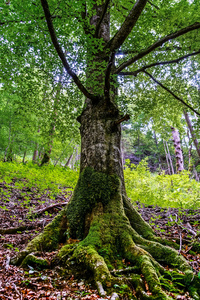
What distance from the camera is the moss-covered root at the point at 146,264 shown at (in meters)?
1.76

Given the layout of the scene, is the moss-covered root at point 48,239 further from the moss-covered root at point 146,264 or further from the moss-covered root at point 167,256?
the moss-covered root at point 167,256

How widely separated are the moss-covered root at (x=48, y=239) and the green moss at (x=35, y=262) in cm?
8

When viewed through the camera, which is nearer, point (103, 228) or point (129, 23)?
point (103, 228)

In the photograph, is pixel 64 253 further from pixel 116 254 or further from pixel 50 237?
pixel 116 254

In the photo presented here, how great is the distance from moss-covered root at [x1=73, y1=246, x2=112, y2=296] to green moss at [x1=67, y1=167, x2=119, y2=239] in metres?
0.69

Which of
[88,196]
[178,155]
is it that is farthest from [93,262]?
[178,155]

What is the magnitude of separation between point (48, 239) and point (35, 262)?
59cm

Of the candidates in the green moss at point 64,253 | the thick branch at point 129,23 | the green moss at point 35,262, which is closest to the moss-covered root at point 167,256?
the green moss at point 64,253

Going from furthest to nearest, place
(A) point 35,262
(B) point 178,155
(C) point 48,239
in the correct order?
(B) point 178,155 < (C) point 48,239 < (A) point 35,262

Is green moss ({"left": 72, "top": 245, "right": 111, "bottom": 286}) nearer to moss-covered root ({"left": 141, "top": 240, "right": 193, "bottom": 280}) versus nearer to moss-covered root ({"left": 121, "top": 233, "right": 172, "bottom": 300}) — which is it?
moss-covered root ({"left": 121, "top": 233, "right": 172, "bottom": 300})

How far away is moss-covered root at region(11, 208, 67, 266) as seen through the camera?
2441 mm

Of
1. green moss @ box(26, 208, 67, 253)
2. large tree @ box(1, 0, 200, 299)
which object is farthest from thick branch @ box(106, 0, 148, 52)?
green moss @ box(26, 208, 67, 253)

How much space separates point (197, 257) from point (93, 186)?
209 centimetres

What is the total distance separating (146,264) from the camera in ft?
6.91
